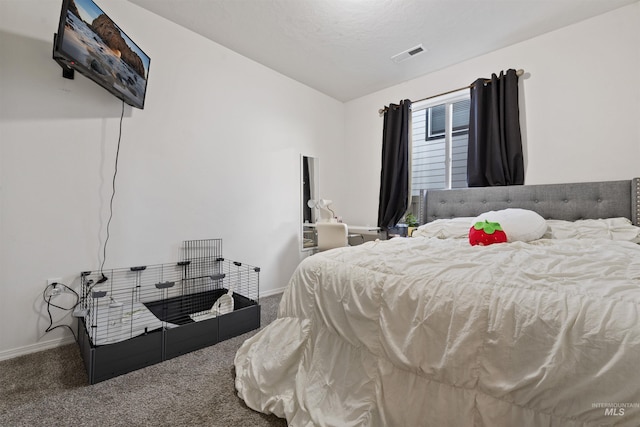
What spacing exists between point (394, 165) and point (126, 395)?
3.42 meters

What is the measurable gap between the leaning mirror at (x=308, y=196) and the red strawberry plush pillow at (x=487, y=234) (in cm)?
218

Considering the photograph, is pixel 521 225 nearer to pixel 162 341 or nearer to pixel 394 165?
pixel 394 165

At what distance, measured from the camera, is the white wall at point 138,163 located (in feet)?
5.91

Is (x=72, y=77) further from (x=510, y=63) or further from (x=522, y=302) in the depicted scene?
(x=510, y=63)

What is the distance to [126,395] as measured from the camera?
4.67ft

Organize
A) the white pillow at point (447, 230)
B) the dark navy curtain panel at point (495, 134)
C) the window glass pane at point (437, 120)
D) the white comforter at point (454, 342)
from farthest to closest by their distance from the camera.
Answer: the window glass pane at point (437, 120)
the dark navy curtain panel at point (495, 134)
the white pillow at point (447, 230)
the white comforter at point (454, 342)

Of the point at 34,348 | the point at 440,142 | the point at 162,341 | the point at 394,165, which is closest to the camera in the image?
the point at 162,341

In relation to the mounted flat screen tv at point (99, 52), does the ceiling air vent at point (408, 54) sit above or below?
above

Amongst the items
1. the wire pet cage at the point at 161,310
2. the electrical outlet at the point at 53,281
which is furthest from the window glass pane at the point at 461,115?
the electrical outlet at the point at 53,281

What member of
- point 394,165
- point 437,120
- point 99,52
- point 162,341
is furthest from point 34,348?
point 437,120

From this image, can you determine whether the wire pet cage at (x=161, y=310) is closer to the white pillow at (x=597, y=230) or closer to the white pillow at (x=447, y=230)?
the white pillow at (x=447, y=230)

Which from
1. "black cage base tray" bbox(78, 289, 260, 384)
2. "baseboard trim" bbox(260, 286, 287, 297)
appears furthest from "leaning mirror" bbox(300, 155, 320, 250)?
"black cage base tray" bbox(78, 289, 260, 384)

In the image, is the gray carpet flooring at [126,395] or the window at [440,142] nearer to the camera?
the gray carpet flooring at [126,395]

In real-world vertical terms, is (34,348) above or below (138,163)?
below
